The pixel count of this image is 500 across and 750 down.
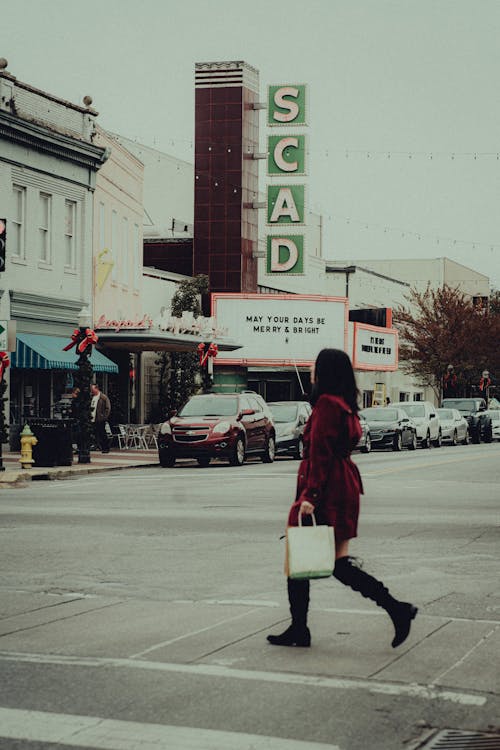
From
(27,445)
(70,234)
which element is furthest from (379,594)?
(70,234)

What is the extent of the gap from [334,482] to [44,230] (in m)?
28.0

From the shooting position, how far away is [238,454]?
30609 mm

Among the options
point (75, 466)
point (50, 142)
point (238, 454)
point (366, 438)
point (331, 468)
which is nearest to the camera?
point (331, 468)

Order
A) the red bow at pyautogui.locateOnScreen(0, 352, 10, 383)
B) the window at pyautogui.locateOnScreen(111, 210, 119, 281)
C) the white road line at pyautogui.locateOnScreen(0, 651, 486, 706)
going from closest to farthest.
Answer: the white road line at pyautogui.locateOnScreen(0, 651, 486, 706), the red bow at pyautogui.locateOnScreen(0, 352, 10, 383), the window at pyautogui.locateOnScreen(111, 210, 119, 281)

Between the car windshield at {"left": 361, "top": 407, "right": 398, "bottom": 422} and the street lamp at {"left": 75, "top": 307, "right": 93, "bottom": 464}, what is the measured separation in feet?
48.6

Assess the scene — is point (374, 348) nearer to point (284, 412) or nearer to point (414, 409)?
point (414, 409)

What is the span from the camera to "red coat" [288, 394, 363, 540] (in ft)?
25.6

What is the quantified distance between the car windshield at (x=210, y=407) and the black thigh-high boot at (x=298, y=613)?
74.6ft

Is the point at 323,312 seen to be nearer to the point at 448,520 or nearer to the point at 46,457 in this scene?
the point at 46,457

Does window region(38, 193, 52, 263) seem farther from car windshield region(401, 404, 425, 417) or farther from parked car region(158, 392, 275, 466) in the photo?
car windshield region(401, 404, 425, 417)

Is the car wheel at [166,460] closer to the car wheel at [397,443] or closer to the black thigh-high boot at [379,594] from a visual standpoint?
the car wheel at [397,443]

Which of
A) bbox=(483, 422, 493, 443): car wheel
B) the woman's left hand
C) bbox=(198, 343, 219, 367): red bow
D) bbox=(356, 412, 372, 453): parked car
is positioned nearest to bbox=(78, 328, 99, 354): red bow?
bbox=(198, 343, 219, 367): red bow

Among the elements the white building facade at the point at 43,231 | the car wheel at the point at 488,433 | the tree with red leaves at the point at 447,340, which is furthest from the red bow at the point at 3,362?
the tree with red leaves at the point at 447,340

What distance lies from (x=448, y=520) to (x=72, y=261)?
21.5m
